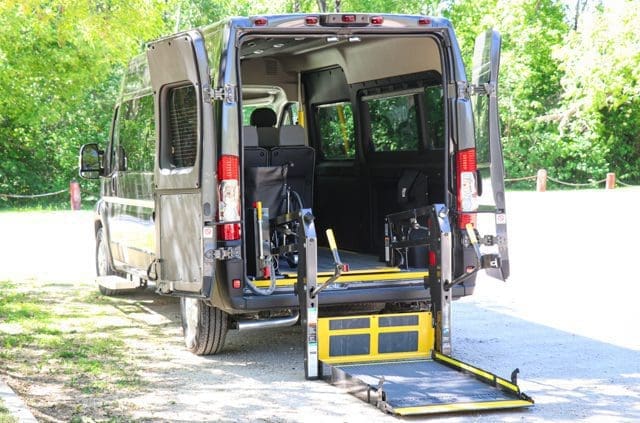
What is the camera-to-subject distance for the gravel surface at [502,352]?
22.3 feet

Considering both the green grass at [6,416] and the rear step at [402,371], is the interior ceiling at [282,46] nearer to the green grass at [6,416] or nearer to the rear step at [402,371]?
the rear step at [402,371]

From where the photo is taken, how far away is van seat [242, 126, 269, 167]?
30.5ft

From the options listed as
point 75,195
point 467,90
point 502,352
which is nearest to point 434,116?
point 467,90

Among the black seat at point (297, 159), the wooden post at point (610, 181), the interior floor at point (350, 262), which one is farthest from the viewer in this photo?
the wooden post at point (610, 181)

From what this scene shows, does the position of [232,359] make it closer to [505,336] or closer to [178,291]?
[178,291]

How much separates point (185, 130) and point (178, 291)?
4.10 ft

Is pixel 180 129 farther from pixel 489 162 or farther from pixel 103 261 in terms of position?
pixel 103 261

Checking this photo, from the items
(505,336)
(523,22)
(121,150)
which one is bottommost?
(505,336)

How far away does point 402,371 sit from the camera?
7.57 m

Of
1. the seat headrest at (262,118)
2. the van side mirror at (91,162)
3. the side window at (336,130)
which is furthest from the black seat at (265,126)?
the van side mirror at (91,162)

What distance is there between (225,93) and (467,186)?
2.05m

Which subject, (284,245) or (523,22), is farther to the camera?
(523,22)

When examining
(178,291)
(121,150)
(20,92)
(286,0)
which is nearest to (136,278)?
(121,150)

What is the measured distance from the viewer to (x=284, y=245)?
8.63m
